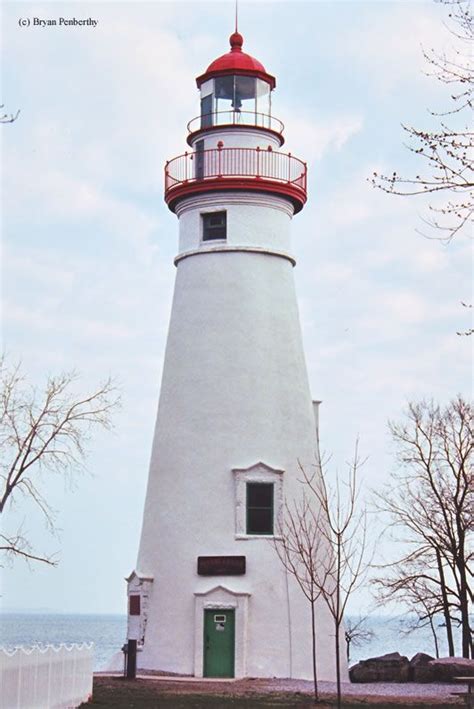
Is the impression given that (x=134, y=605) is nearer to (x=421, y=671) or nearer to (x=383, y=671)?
→ (x=383, y=671)

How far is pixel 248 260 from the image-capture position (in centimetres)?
3073

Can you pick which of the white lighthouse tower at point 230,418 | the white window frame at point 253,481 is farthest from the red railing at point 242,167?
the white window frame at point 253,481

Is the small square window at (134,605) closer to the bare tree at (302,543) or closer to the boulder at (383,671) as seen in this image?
the bare tree at (302,543)

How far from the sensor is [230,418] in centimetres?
2973

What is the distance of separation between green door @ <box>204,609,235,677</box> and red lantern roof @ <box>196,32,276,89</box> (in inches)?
525

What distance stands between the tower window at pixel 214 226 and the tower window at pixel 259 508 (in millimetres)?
6358

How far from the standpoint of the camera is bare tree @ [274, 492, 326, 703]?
2884 cm

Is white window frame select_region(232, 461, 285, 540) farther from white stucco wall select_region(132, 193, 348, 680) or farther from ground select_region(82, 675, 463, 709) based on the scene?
ground select_region(82, 675, 463, 709)

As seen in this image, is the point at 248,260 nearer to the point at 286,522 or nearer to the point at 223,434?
the point at 223,434

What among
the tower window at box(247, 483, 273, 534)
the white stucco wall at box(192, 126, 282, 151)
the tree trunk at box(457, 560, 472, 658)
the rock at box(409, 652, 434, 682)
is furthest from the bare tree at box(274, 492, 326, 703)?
the white stucco wall at box(192, 126, 282, 151)

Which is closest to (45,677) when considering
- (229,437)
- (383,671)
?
(229,437)

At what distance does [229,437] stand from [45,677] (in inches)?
410

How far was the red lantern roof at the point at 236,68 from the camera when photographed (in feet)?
103

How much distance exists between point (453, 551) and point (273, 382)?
6.92 m
